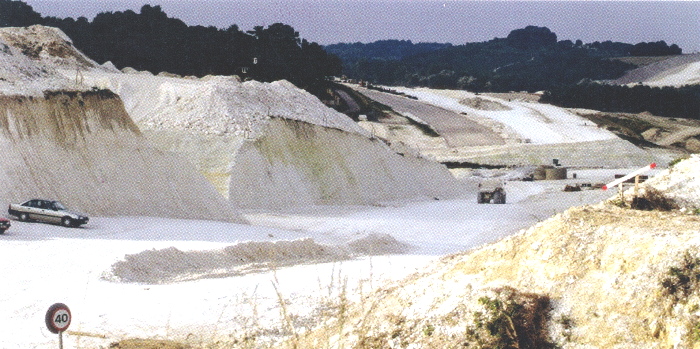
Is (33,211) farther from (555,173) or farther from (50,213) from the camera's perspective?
(555,173)

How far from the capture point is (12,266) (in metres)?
22.6

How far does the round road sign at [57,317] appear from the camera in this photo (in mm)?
11438

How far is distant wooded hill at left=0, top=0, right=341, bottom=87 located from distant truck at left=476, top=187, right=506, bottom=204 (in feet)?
123

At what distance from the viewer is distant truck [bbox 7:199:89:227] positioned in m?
30.0

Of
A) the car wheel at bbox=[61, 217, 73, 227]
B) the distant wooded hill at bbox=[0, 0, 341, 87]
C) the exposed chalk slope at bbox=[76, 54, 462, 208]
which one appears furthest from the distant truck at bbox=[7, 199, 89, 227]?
the distant wooded hill at bbox=[0, 0, 341, 87]

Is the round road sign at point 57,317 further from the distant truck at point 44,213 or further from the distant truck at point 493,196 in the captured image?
the distant truck at point 493,196

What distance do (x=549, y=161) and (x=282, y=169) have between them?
1704 inches

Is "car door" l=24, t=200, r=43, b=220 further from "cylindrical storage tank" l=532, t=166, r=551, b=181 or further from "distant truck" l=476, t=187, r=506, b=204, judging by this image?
"cylindrical storage tank" l=532, t=166, r=551, b=181

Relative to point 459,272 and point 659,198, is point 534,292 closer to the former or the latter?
point 459,272

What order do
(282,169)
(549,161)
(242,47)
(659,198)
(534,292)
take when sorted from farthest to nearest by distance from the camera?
(242,47)
(549,161)
(282,169)
(659,198)
(534,292)

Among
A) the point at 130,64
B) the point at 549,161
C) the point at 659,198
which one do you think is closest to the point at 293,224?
the point at 659,198

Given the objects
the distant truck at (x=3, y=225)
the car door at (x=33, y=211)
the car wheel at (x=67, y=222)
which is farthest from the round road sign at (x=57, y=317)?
the car door at (x=33, y=211)

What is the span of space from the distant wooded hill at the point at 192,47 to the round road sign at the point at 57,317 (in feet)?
248

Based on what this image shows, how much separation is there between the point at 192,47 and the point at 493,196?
4937 centimetres
